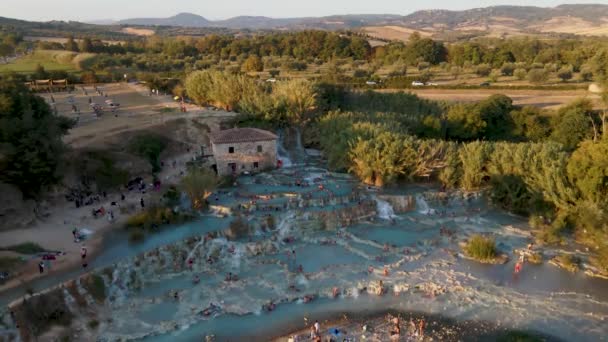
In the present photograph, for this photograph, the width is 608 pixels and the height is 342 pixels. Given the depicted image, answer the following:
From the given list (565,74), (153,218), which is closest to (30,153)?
(153,218)

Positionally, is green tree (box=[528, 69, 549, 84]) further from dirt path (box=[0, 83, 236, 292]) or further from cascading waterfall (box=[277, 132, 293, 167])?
dirt path (box=[0, 83, 236, 292])

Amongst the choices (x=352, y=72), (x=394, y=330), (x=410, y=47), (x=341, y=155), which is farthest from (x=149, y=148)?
(x=410, y=47)

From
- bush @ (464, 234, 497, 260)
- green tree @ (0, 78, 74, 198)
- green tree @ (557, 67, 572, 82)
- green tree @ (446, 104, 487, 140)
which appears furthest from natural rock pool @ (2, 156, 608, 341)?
green tree @ (557, 67, 572, 82)

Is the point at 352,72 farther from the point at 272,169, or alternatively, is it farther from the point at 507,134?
the point at 272,169

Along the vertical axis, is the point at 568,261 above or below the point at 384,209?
below

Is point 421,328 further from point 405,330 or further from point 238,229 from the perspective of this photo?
point 238,229

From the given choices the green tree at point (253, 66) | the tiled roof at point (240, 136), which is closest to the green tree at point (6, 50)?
the green tree at point (253, 66)
